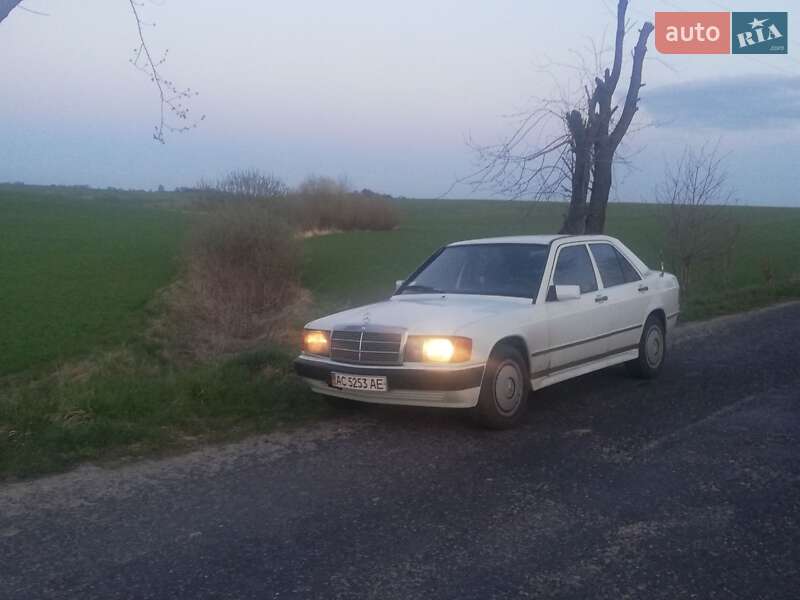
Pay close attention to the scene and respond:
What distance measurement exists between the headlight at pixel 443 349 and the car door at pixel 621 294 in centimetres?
231

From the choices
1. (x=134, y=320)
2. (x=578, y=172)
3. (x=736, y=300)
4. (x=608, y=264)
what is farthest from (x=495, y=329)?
(x=134, y=320)

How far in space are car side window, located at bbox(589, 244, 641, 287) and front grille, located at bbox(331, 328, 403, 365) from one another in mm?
2800

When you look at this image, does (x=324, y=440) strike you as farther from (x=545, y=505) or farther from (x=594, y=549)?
(x=594, y=549)

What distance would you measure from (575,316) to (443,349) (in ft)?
5.76

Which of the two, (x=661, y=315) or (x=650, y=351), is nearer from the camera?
(x=650, y=351)

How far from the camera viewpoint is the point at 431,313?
682cm

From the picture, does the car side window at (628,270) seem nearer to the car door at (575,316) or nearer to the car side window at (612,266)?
the car side window at (612,266)

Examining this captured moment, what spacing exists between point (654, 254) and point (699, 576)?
118ft

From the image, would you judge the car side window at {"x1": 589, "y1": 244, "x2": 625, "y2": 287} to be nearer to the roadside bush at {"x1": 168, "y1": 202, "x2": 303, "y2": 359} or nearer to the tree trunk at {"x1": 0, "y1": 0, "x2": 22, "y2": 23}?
the tree trunk at {"x1": 0, "y1": 0, "x2": 22, "y2": 23}

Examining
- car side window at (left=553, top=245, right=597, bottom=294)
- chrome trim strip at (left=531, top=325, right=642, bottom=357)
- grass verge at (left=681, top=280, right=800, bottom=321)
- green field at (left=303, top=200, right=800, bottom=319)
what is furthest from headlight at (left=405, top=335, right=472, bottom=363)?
green field at (left=303, top=200, right=800, bottom=319)

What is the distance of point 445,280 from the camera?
803cm

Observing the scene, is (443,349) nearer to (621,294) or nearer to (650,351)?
(621,294)

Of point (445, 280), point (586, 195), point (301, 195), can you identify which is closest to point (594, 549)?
point (445, 280)

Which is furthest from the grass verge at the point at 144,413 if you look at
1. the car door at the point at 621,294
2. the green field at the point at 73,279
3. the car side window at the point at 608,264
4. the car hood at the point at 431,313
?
the green field at the point at 73,279
